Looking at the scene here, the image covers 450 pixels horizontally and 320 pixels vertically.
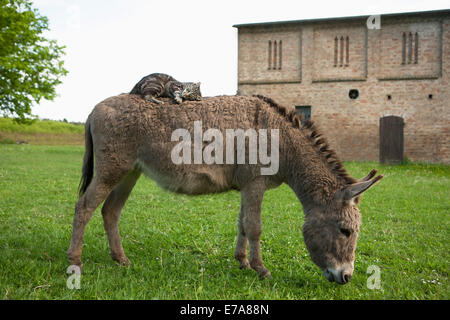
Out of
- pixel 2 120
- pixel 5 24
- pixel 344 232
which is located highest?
pixel 5 24

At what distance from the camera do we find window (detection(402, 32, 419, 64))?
23375 mm

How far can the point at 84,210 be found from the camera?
13.3ft

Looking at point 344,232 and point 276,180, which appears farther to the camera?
point 276,180

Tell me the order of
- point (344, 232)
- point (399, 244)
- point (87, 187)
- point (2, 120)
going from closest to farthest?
point (344, 232), point (87, 187), point (399, 244), point (2, 120)

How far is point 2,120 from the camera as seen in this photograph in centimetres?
4116

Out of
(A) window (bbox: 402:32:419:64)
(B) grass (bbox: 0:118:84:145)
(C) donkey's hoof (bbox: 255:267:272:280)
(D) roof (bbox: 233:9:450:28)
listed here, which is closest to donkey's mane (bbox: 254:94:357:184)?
(C) donkey's hoof (bbox: 255:267:272:280)

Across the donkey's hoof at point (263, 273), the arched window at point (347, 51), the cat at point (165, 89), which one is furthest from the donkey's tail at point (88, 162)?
the arched window at point (347, 51)

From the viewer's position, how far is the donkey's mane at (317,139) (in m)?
3.95

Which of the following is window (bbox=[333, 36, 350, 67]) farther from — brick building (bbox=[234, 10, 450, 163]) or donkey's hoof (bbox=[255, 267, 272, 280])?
donkey's hoof (bbox=[255, 267, 272, 280])


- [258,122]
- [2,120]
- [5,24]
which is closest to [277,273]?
[258,122]

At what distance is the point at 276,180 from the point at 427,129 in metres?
23.4

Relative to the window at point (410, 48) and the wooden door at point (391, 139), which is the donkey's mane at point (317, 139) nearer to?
the wooden door at point (391, 139)

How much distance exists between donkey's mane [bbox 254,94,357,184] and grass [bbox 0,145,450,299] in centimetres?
127
